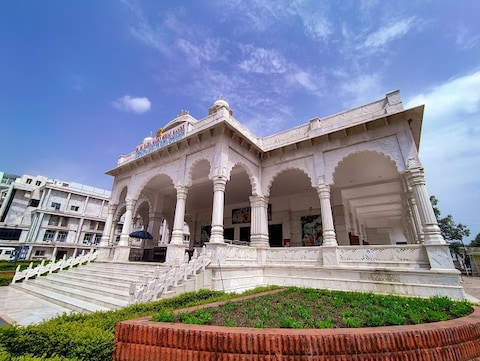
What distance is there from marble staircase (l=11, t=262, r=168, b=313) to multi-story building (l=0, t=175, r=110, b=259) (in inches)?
1277

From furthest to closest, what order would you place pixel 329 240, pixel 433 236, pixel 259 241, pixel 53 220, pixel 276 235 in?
pixel 53 220 → pixel 276 235 → pixel 259 241 → pixel 329 240 → pixel 433 236

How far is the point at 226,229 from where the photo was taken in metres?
21.0

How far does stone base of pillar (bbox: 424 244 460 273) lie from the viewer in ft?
27.4

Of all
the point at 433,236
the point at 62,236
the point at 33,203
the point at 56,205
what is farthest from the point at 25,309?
the point at 33,203

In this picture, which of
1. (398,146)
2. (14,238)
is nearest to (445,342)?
(398,146)

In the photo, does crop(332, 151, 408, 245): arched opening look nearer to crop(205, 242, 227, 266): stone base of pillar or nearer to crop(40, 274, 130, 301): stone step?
crop(205, 242, 227, 266): stone base of pillar

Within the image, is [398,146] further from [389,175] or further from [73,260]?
[73,260]

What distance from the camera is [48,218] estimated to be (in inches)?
1580

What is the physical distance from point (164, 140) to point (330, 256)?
38.0ft

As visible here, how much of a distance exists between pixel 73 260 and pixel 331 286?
15.6 metres

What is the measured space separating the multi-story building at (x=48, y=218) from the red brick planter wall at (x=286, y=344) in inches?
1763

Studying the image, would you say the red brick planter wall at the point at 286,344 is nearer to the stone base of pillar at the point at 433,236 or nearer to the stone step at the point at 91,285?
the stone step at the point at 91,285

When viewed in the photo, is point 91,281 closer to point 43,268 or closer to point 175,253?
point 175,253

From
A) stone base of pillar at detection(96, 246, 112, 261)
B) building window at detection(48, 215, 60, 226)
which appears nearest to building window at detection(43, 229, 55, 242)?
building window at detection(48, 215, 60, 226)
